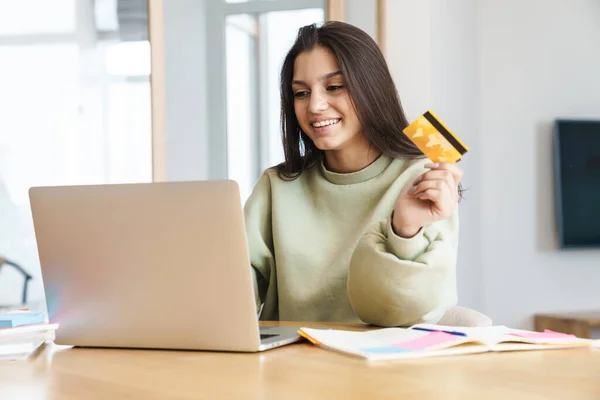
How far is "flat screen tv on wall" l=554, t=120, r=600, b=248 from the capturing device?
4.26m

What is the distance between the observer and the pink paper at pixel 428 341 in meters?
1.15

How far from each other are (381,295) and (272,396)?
2.10 ft

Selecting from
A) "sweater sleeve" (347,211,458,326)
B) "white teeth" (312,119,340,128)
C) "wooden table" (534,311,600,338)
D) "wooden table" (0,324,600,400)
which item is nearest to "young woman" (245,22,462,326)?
"white teeth" (312,119,340,128)

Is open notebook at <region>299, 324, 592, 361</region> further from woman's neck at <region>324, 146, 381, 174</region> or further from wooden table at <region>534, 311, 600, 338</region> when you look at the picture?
wooden table at <region>534, 311, 600, 338</region>

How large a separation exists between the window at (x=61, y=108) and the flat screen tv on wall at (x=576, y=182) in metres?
2.19

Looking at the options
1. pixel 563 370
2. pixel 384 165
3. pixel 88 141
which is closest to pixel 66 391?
pixel 563 370

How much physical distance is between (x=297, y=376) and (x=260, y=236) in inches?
38.0

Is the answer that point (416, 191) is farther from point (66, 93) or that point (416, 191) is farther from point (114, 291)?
point (66, 93)

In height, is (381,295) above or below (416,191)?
below

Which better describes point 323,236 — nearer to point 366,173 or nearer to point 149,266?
point 366,173

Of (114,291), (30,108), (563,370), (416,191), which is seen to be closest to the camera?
(563,370)

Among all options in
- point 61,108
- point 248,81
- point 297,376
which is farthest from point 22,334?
point 248,81

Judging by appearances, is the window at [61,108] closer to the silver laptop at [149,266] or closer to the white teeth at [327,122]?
the white teeth at [327,122]

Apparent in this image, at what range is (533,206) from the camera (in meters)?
4.32
